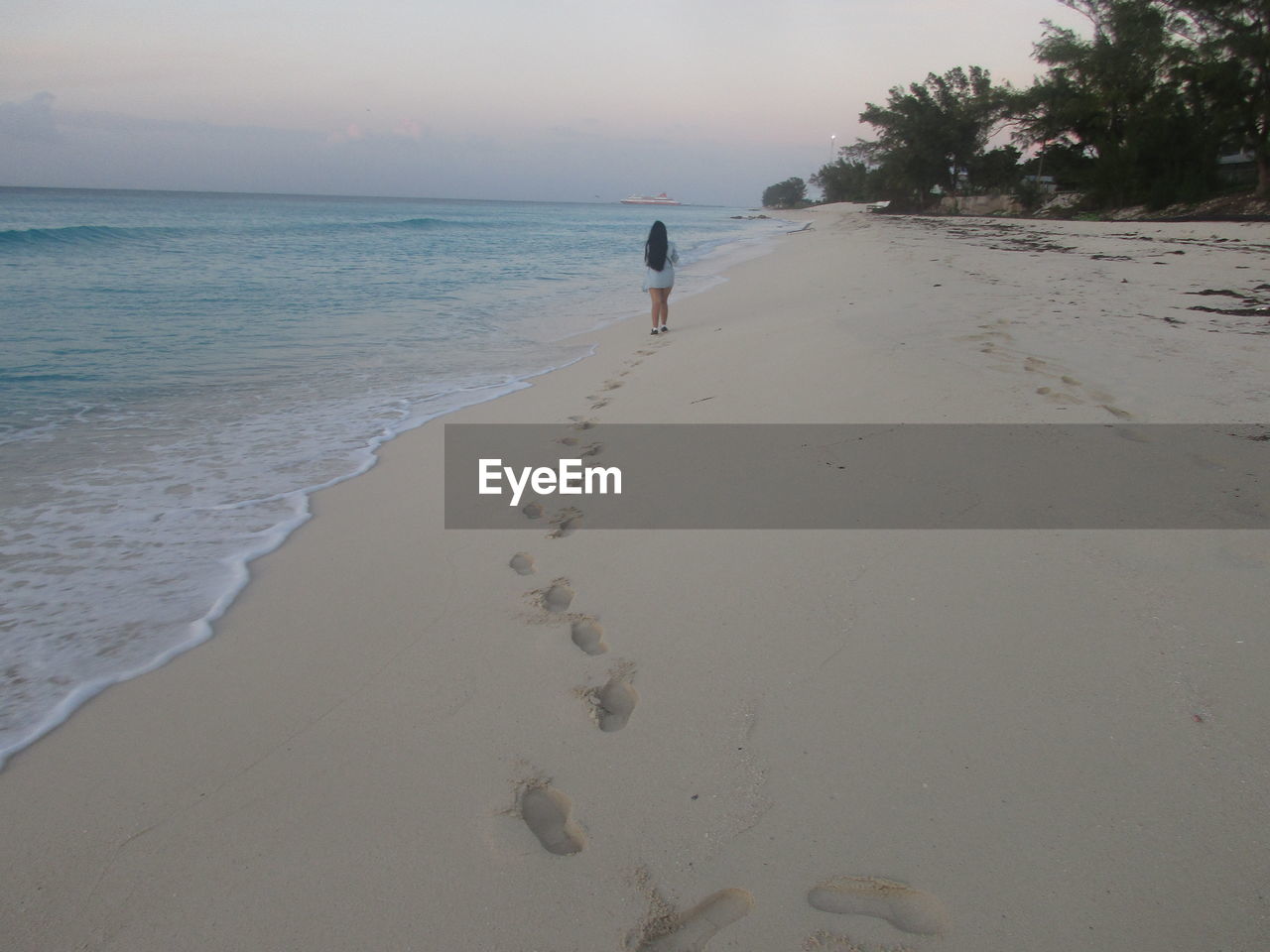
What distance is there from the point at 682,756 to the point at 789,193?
440 feet

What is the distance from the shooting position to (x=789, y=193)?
4875 inches

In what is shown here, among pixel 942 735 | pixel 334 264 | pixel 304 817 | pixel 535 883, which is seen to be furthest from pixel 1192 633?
pixel 334 264

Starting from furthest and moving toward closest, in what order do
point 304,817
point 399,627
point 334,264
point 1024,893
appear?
point 334,264
point 399,627
point 304,817
point 1024,893

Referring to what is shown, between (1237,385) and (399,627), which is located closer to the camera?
(399,627)

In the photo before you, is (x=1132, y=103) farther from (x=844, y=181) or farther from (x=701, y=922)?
(x=844, y=181)

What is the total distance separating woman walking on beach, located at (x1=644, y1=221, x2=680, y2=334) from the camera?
7.90 metres

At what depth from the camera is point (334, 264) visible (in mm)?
17594

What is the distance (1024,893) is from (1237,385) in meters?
3.67

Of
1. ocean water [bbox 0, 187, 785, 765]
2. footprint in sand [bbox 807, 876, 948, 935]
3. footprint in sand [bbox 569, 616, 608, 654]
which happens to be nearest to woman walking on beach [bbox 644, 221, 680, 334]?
ocean water [bbox 0, 187, 785, 765]

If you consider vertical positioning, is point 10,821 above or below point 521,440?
below

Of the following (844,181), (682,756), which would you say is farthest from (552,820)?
(844,181)

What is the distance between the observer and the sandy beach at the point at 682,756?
1388 mm

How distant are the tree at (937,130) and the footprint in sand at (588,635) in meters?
43.7

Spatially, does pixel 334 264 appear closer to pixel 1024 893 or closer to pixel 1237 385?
pixel 1237 385
